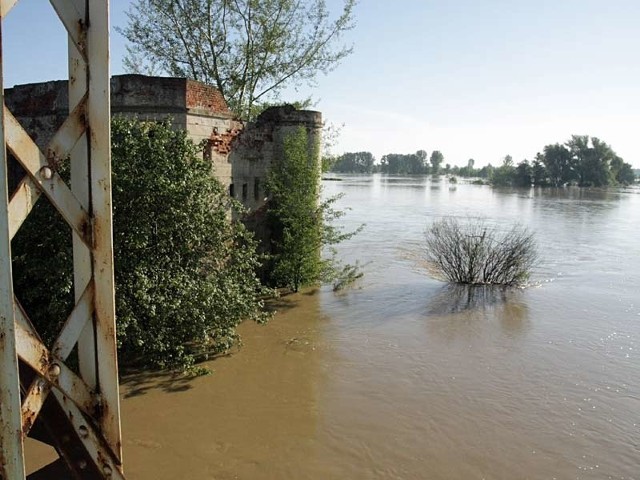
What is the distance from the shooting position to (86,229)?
2.26 metres

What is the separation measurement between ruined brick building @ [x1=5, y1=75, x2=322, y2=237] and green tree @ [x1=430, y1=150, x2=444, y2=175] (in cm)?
18742

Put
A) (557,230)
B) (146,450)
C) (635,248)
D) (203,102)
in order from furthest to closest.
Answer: (557,230), (635,248), (203,102), (146,450)

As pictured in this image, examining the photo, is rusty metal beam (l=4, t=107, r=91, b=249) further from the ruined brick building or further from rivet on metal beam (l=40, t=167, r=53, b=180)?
the ruined brick building

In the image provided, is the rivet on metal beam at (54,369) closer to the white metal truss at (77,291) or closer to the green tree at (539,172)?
the white metal truss at (77,291)

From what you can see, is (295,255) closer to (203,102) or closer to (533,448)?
(203,102)

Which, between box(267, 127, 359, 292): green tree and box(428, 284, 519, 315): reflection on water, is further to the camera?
box(428, 284, 519, 315): reflection on water

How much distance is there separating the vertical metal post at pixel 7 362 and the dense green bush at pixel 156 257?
17.9 feet

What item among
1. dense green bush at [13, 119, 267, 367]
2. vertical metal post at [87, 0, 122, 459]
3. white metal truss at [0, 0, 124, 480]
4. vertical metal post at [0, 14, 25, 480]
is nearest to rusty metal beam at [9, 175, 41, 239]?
white metal truss at [0, 0, 124, 480]

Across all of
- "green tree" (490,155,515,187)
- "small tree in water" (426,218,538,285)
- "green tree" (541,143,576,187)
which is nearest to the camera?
"small tree in water" (426,218,538,285)

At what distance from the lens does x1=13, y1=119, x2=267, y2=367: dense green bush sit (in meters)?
7.66

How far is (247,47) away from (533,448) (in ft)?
56.4

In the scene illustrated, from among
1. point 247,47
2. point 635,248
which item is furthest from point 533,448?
point 635,248

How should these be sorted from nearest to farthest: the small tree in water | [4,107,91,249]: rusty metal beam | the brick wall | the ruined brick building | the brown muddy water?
1. [4,107,91,249]: rusty metal beam
2. the brown muddy water
3. the ruined brick building
4. the brick wall
5. the small tree in water

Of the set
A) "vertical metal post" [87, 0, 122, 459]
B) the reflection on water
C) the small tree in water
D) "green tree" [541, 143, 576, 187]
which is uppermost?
"green tree" [541, 143, 576, 187]
